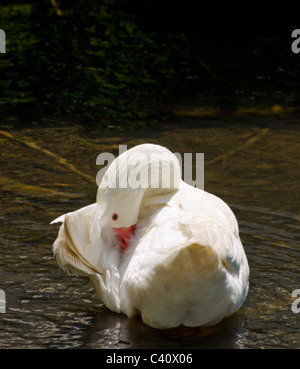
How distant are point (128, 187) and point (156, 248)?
519 millimetres

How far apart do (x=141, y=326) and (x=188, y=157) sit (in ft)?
9.77

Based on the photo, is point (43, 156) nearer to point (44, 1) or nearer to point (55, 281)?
point (55, 281)

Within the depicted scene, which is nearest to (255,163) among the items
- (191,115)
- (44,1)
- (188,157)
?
(188,157)

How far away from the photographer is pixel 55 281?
4508mm

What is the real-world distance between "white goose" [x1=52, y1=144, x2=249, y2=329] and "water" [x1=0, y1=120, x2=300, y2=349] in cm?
16

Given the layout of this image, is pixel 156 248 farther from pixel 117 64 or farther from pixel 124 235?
pixel 117 64

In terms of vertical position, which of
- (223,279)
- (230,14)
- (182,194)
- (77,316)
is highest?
(230,14)

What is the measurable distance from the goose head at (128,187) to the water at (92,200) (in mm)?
539

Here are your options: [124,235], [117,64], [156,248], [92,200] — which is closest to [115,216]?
[124,235]

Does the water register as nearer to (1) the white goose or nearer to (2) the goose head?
(1) the white goose

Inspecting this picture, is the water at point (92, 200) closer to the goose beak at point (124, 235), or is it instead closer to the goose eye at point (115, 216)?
the goose beak at point (124, 235)

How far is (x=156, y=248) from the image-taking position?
12.3ft

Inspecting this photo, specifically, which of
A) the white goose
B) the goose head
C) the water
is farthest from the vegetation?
the white goose

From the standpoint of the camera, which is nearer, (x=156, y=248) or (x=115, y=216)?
(x=156, y=248)
